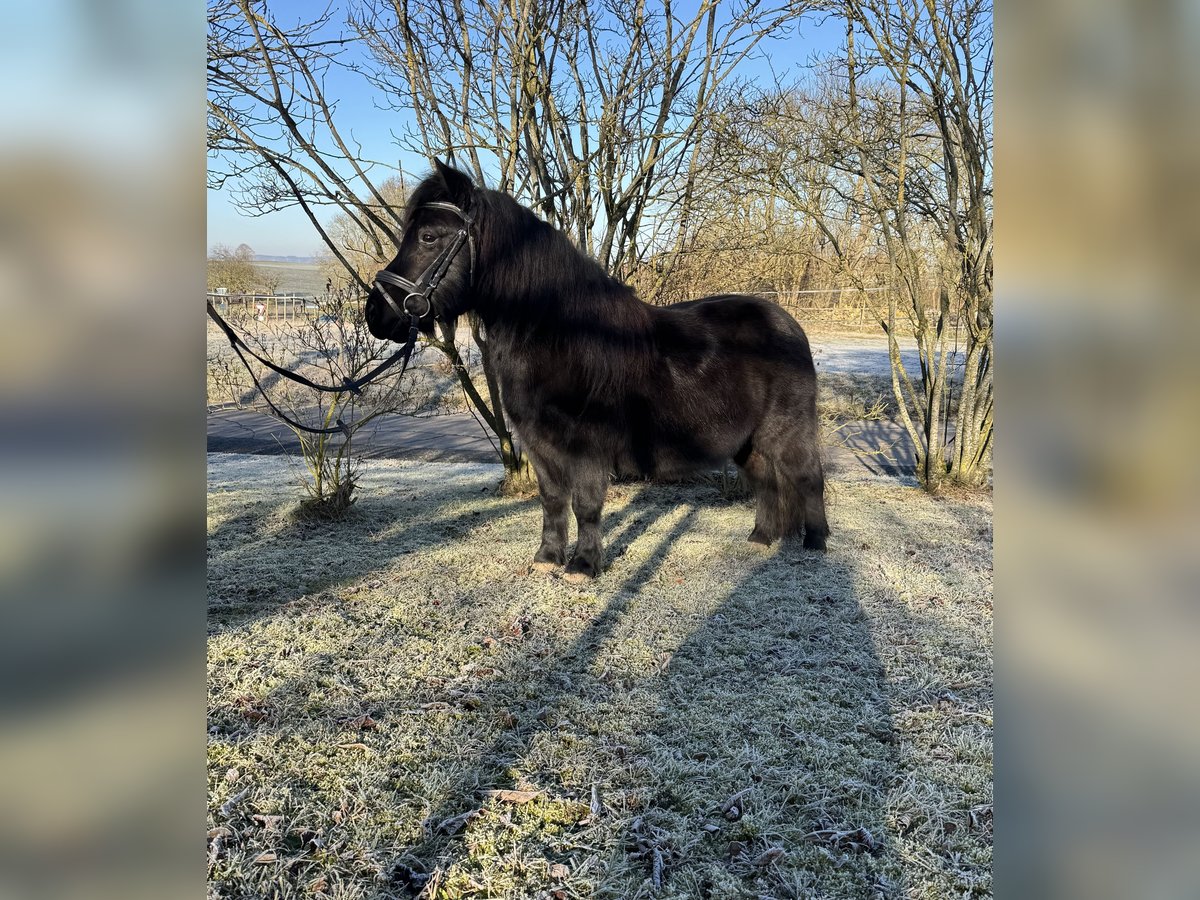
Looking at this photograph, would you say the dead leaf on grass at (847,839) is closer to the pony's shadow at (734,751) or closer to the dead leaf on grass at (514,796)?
the pony's shadow at (734,751)

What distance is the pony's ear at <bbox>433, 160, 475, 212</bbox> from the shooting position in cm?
396

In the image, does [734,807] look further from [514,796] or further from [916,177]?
[916,177]

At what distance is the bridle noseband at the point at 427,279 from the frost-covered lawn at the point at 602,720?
170 centimetres

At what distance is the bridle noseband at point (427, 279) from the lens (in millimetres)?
3988

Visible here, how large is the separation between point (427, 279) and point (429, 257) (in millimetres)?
126

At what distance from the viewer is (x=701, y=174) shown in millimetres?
7297

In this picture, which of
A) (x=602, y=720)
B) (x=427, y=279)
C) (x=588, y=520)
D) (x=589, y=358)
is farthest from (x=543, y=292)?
(x=602, y=720)

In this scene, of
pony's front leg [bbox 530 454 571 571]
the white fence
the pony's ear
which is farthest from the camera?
the white fence

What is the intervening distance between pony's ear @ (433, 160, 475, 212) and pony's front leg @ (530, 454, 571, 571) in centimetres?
153

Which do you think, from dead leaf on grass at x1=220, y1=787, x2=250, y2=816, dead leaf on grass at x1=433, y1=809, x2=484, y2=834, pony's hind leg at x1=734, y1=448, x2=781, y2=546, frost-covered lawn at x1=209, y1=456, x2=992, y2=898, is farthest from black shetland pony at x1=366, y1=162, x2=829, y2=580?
dead leaf on grass at x1=220, y1=787, x2=250, y2=816

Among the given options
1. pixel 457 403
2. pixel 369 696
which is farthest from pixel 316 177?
pixel 457 403

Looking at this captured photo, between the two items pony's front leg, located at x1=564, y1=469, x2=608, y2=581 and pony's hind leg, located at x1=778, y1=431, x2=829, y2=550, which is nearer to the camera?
pony's front leg, located at x1=564, y1=469, x2=608, y2=581

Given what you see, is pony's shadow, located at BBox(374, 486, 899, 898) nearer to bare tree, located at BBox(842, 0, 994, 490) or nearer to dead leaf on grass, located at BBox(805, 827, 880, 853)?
dead leaf on grass, located at BBox(805, 827, 880, 853)

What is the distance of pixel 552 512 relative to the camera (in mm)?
4777
